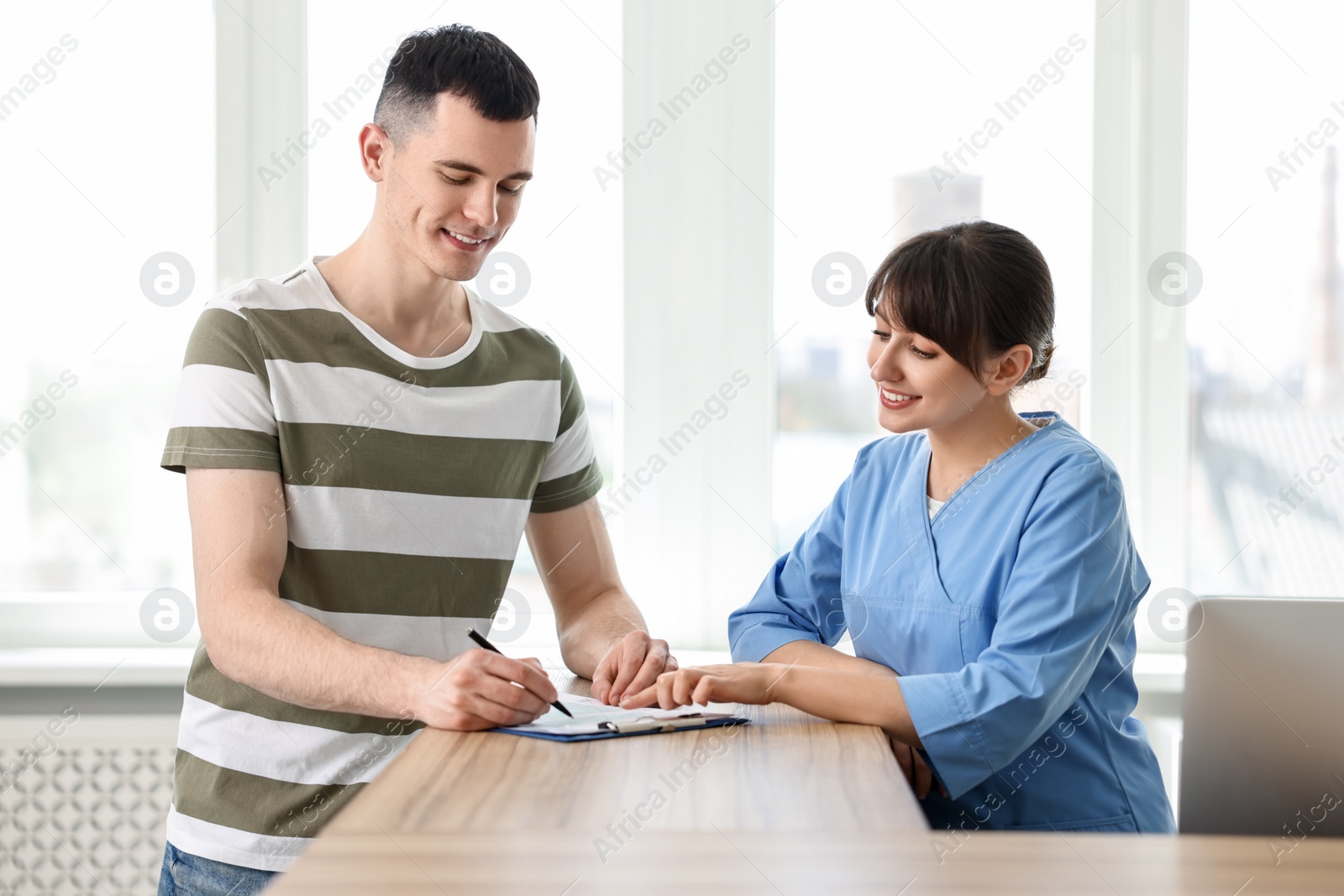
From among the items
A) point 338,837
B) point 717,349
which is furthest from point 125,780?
→ point 338,837

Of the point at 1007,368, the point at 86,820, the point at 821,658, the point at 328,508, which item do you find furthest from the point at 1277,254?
the point at 86,820

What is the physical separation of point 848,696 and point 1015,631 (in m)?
0.20

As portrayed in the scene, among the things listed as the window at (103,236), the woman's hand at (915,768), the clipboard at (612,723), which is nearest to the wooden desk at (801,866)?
the clipboard at (612,723)

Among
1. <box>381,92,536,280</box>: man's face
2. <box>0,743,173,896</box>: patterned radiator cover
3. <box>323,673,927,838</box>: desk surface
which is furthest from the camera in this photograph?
<box>0,743,173,896</box>: patterned radiator cover

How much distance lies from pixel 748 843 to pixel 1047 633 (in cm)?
52

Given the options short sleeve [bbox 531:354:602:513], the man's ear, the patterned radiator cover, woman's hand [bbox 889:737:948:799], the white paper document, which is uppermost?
the man's ear

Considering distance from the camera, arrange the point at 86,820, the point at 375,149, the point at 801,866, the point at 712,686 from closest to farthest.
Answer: the point at 801,866
the point at 712,686
the point at 375,149
the point at 86,820

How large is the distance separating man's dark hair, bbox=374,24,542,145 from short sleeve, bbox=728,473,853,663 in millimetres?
690

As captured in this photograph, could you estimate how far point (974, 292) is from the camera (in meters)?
1.35

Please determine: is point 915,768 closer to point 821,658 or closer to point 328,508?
point 821,658

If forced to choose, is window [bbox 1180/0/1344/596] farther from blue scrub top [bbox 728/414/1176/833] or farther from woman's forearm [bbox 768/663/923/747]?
woman's forearm [bbox 768/663/923/747]

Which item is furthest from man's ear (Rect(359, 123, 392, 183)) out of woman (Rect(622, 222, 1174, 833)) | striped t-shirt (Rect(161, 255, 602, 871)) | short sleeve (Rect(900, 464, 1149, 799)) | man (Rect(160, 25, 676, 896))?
short sleeve (Rect(900, 464, 1149, 799))

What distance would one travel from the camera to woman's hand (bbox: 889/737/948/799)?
121cm

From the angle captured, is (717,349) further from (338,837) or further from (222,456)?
(338,837)
